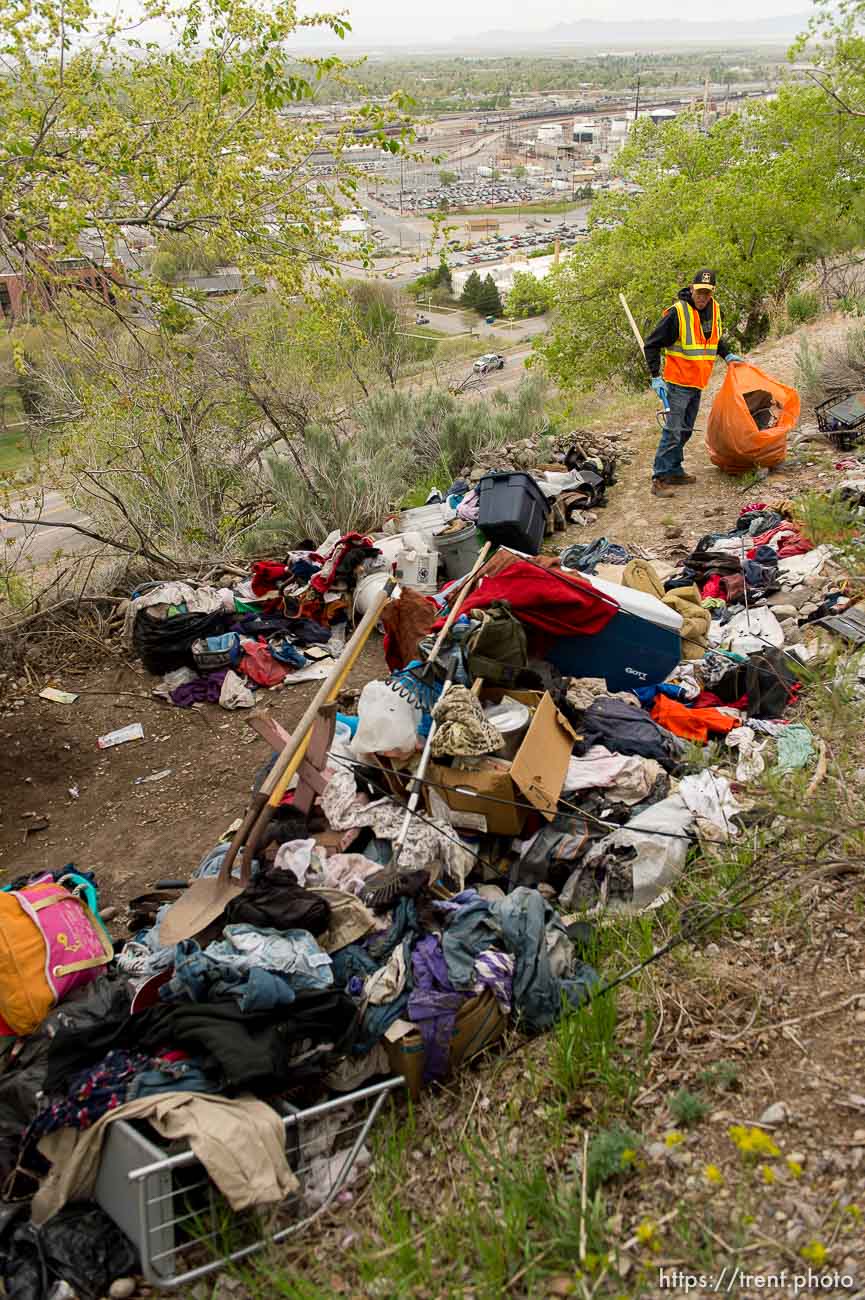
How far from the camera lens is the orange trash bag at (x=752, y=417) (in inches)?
326

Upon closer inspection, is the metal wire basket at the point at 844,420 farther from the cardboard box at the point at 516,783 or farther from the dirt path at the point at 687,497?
the cardboard box at the point at 516,783

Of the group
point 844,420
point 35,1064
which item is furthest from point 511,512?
point 35,1064

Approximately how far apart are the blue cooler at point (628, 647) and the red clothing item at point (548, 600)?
99 mm

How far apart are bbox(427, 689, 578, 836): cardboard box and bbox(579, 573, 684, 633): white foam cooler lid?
1.16 meters

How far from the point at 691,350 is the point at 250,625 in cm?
444

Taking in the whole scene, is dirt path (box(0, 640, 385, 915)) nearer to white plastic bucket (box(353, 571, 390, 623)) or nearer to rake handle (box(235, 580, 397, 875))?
white plastic bucket (box(353, 571, 390, 623))

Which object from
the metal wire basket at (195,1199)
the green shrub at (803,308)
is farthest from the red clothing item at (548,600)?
the green shrub at (803,308)

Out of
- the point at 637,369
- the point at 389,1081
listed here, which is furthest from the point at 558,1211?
the point at 637,369

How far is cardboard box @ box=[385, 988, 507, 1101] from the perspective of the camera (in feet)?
10.2

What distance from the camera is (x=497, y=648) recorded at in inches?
191

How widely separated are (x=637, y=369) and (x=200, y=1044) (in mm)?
19748

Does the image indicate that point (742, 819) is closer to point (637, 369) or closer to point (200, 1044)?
point (200, 1044)

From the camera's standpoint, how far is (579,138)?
87000mm

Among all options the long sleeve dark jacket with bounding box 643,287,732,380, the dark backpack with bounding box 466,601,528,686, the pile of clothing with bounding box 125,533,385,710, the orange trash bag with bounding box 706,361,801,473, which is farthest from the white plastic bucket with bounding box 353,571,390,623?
the orange trash bag with bounding box 706,361,801,473
